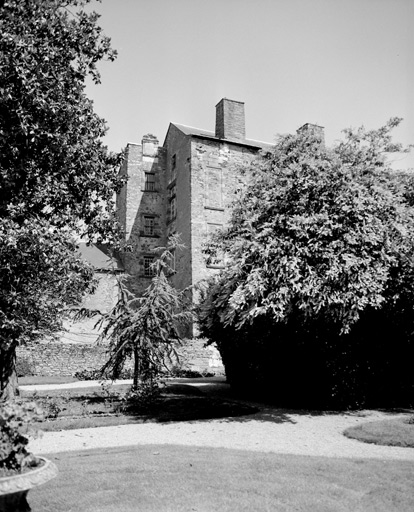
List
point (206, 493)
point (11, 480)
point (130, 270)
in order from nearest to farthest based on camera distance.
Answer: point (11, 480) < point (206, 493) < point (130, 270)

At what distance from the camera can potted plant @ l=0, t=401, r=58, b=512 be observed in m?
3.56

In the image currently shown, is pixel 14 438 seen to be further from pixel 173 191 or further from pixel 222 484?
pixel 173 191

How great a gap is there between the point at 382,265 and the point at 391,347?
3.37 metres

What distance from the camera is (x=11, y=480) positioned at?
3.57 meters

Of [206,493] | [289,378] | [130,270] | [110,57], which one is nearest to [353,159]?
[289,378]

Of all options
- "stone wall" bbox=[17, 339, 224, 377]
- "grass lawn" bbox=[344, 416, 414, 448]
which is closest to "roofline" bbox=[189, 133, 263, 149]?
"stone wall" bbox=[17, 339, 224, 377]

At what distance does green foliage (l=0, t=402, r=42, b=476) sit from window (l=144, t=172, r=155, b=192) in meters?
33.1

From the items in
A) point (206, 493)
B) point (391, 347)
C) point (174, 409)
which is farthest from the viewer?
point (391, 347)

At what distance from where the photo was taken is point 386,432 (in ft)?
30.2

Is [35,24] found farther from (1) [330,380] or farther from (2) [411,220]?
(1) [330,380]

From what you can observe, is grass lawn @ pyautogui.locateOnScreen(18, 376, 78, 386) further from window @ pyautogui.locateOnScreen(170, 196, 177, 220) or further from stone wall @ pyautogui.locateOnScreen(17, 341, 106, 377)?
window @ pyautogui.locateOnScreen(170, 196, 177, 220)

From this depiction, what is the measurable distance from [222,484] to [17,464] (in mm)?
2576

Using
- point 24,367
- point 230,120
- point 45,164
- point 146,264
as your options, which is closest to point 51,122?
point 45,164

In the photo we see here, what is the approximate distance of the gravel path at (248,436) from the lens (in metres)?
8.05
